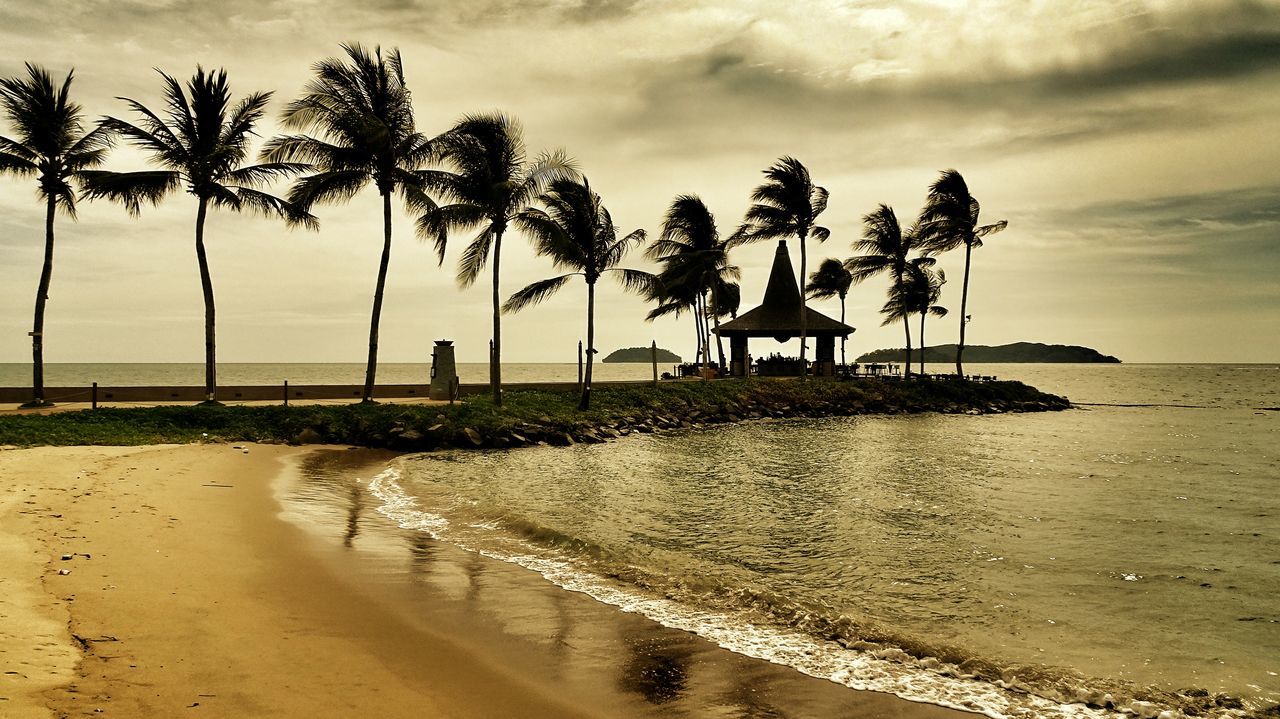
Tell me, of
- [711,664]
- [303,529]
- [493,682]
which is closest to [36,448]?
[303,529]

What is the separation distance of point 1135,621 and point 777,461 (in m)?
13.4

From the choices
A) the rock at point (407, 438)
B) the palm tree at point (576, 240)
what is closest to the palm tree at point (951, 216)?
the palm tree at point (576, 240)

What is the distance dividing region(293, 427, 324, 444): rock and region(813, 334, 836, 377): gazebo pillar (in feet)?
107

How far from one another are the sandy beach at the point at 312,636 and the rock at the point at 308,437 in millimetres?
11244

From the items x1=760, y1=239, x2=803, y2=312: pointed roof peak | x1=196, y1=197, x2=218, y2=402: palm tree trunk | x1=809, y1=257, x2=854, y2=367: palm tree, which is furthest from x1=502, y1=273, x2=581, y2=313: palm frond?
x1=809, y1=257, x2=854, y2=367: palm tree

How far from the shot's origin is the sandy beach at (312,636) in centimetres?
468

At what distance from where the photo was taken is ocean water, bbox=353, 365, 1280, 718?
602 cm

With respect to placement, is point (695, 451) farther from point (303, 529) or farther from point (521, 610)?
point (521, 610)

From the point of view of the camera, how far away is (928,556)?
990 cm

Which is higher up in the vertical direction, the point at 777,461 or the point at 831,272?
the point at 831,272

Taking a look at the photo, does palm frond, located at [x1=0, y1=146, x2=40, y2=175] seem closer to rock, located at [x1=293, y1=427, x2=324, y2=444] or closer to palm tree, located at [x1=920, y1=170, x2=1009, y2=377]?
rock, located at [x1=293, y1=427, x2=324, y2=444]

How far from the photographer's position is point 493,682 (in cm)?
528

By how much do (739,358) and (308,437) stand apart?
93.0 ft

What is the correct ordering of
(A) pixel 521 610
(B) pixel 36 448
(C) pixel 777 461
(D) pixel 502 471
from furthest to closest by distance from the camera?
(C) pixel 777 461
(D) pixel 502 471
(B) pixel 36 448
(A) pixel 521 610
